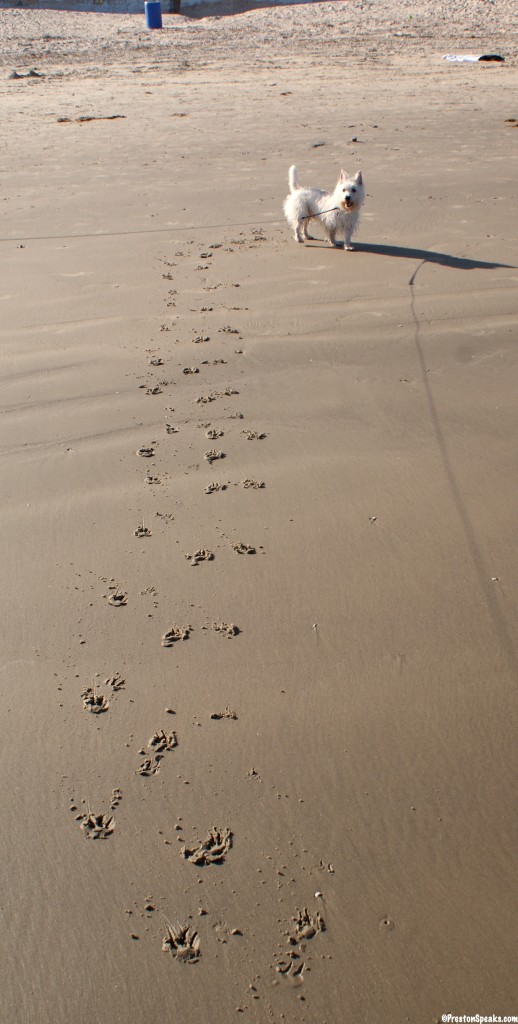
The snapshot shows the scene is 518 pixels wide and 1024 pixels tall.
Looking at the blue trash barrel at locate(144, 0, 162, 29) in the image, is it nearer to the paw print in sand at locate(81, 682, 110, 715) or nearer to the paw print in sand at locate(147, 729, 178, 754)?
the paw print in sand at locate(81, 682, 110, 715)

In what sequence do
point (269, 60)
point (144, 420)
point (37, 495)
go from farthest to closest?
point (269, 60)
point (144, 420)
point (37, 495)

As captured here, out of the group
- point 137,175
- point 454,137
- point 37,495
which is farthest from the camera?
point 454,137

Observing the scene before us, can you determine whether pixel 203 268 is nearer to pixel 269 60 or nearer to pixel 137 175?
pixel 137 175

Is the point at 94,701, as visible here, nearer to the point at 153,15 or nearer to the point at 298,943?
the point at 298,943

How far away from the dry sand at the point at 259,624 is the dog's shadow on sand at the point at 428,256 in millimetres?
34

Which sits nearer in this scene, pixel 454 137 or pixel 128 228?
pixel 128 228

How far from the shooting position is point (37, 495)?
3.48m

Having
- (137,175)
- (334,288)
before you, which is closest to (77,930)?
(334,288)

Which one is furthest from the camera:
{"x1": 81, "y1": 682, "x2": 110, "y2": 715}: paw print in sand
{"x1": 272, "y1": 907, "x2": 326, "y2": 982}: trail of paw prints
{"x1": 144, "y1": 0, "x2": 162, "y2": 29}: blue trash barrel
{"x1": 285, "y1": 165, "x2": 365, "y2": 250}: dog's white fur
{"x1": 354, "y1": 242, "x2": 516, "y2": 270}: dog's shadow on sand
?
{"x1": 144, "y1": 0, "x2": 162, "y2": 29}: blue trash barrel

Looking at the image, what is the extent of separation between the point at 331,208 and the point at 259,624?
4.73m

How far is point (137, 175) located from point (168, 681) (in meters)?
7.60

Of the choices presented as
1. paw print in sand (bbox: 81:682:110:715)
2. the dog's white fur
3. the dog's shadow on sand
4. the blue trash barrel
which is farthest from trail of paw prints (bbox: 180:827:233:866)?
the blue trash barrel

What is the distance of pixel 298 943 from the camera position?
1.89 metres

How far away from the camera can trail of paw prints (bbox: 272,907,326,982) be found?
184 cm
